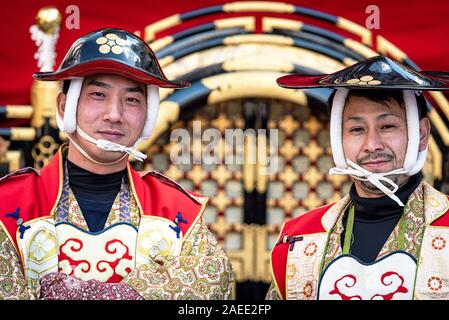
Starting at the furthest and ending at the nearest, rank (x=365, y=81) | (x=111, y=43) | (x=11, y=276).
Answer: (x=111, y=43) < (x=365, y=81) < (x=11, y=276)

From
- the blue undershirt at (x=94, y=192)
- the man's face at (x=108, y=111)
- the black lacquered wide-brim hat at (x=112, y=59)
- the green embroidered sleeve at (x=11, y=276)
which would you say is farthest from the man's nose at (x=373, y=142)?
the green embroidered sleeve at (x=11, y=276)

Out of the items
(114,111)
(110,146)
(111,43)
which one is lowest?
(110,146)

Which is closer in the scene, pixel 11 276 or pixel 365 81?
pixel 11 276

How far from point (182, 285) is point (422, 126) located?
1268mm

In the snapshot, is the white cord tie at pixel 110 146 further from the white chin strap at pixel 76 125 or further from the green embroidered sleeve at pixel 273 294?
the green embroidered sleeve at pixel 273 294

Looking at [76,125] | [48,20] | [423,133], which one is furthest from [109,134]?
[48,20]

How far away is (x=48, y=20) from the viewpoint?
7395 mm

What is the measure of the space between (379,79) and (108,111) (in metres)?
1.18

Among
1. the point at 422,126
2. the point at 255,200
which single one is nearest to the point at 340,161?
the point at 422,126

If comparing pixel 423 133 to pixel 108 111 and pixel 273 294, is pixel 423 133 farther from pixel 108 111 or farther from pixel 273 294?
pixel 108 111

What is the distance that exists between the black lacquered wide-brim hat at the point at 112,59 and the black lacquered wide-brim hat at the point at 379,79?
0.61 m

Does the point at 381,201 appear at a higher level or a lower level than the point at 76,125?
lower

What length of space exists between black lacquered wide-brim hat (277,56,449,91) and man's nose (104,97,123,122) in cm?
74

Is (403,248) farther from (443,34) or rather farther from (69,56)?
A: (443,34)
